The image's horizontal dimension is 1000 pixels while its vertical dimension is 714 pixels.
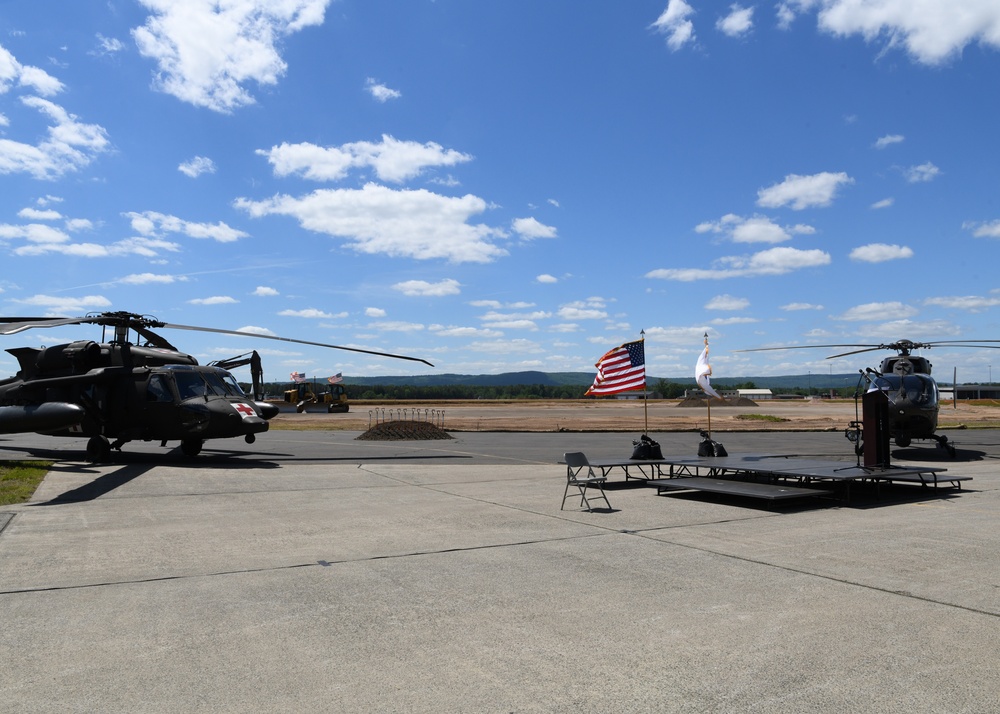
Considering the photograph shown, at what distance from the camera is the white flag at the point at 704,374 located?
17312 mm

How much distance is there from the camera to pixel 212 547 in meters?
9.09

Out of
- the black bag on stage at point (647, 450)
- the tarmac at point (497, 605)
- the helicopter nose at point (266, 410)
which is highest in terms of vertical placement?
the helicopter nose at point (266, 410)

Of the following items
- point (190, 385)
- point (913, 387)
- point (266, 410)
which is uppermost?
point (913, 387)

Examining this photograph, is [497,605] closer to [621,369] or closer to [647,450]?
[647,450]

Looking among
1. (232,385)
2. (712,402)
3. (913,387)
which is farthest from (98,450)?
(712,402)

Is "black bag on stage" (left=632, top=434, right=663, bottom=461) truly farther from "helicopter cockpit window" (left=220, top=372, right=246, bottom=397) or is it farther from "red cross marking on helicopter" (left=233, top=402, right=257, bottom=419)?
"helicopter cockpit window" (left=220, top=372, right=246, bottom=397)

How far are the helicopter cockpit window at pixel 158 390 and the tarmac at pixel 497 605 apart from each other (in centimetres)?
597

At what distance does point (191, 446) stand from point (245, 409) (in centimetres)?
302

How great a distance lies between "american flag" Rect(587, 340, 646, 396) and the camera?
17062 mm

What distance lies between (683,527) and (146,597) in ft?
22.9

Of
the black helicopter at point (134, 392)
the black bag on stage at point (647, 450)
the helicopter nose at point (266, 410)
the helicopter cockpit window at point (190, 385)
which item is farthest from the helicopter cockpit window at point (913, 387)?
the helicopter cockpit window at point (190, 385)

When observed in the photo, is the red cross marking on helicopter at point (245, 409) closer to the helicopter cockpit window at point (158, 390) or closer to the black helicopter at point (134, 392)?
the black helicopter at point (134, 392)

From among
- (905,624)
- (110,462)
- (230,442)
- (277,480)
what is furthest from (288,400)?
(905,624)

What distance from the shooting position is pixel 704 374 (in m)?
17.4
